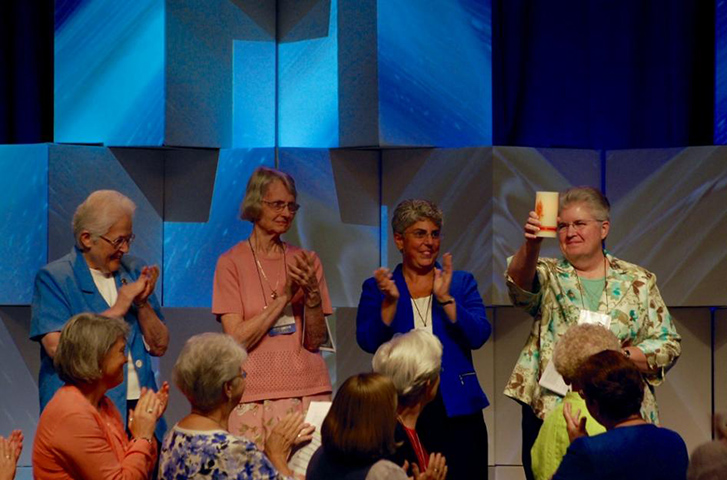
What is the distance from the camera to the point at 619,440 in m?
2.99

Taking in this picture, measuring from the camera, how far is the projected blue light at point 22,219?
18.2 ft

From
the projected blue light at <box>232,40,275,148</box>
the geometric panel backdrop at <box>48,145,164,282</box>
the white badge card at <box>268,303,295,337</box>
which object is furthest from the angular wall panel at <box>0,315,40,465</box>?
the white badge card at <box>268,303,295,337</box>

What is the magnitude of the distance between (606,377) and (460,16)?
2.97 metres

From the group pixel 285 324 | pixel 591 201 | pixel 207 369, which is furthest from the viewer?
pixel 285 324

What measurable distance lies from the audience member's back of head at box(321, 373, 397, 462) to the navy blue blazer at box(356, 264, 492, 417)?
105cm

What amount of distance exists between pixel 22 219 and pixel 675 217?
3151 millimetres

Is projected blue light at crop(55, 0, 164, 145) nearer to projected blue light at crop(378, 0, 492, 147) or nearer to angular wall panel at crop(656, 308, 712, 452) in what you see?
projected blue light at crop(378, 0, 492, 147)

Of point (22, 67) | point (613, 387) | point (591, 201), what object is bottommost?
point (613, 387)

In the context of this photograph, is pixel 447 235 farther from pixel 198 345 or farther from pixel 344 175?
pixel 198 345

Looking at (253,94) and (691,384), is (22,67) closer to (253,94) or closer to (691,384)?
(253,94)

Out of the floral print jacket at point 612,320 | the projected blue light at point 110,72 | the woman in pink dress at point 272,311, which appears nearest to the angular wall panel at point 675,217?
the floral print jacket at point 612,320

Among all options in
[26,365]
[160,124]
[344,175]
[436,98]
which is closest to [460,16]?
[436,98]

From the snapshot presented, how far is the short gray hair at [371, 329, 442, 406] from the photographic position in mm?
3508

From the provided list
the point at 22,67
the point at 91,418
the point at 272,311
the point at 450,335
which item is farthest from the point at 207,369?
the point at 22,67
